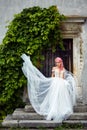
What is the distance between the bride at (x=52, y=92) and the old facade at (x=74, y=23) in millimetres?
754

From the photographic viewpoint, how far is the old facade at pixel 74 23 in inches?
392

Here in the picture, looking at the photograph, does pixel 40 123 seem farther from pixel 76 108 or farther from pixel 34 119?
pixel 76 108

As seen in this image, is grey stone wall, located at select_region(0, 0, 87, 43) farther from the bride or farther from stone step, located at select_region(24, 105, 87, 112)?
stone step, located at select_region(24, 105, 87, 112)

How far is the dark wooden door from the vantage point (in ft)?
33.7

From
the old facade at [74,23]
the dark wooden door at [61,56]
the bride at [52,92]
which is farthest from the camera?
the dark wooden door at [61,56]

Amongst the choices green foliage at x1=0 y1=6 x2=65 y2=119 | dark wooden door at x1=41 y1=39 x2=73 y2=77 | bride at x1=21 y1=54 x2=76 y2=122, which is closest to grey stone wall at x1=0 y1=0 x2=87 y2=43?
green foliage at x1=0 y1=6 x2=65 y2=119

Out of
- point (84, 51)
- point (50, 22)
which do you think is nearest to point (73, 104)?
point (84, 51)

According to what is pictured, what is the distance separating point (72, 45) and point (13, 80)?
1958 millimetres

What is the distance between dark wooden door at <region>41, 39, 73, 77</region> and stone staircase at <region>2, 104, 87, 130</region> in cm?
138

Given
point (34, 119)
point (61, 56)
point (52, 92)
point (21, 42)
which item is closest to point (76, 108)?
point (52, 92)

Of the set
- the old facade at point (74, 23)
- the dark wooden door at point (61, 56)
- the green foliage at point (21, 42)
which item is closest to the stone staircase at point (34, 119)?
the green foliage at point (21, 42)

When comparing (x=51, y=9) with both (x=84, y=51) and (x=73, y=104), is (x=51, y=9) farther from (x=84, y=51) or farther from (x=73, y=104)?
(x=73, y=104)

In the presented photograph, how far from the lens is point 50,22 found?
9773 mm

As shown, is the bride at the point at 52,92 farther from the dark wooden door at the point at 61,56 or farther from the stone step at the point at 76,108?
the dark wooden door at the point at 61,56
